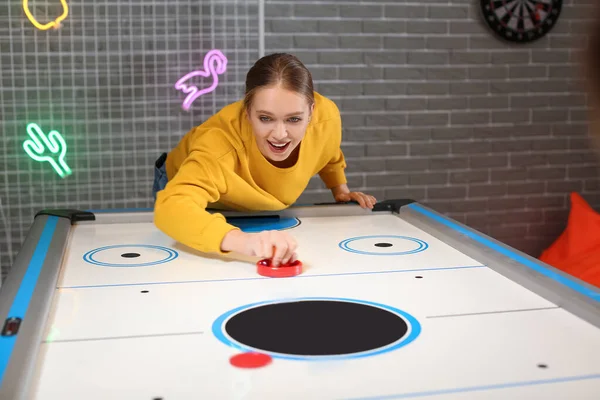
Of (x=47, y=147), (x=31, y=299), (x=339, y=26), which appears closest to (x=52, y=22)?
(x=47, y=147)

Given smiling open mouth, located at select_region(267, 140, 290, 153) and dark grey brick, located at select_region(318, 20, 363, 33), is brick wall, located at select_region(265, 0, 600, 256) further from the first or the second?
smiling open mouth, located at select_region(267, 140, 290, 153)

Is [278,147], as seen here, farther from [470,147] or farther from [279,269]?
[470,147]

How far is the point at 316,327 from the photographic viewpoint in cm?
111

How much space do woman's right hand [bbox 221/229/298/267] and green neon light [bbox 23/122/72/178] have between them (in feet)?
5.95

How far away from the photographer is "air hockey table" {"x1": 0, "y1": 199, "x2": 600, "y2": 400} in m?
0.91

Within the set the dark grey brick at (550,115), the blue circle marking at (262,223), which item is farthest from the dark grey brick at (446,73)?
the blue circle marking at (262,223)

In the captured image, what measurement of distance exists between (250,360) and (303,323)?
0.17 meters

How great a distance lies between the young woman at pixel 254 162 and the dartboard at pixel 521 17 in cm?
187

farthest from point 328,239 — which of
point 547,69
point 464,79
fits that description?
point 547,69

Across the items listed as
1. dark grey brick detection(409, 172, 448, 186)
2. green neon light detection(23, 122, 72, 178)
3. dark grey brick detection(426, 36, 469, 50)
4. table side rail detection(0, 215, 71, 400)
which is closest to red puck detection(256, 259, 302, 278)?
table side rail detection(0, 215, 71, 400)

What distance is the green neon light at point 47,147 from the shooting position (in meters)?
3.02

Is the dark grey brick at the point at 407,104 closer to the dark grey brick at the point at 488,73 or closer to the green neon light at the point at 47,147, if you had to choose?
the dark grey brick at the point at 488,73

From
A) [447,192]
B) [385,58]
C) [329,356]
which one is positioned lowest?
[447,192]

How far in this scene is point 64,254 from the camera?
1.61m
